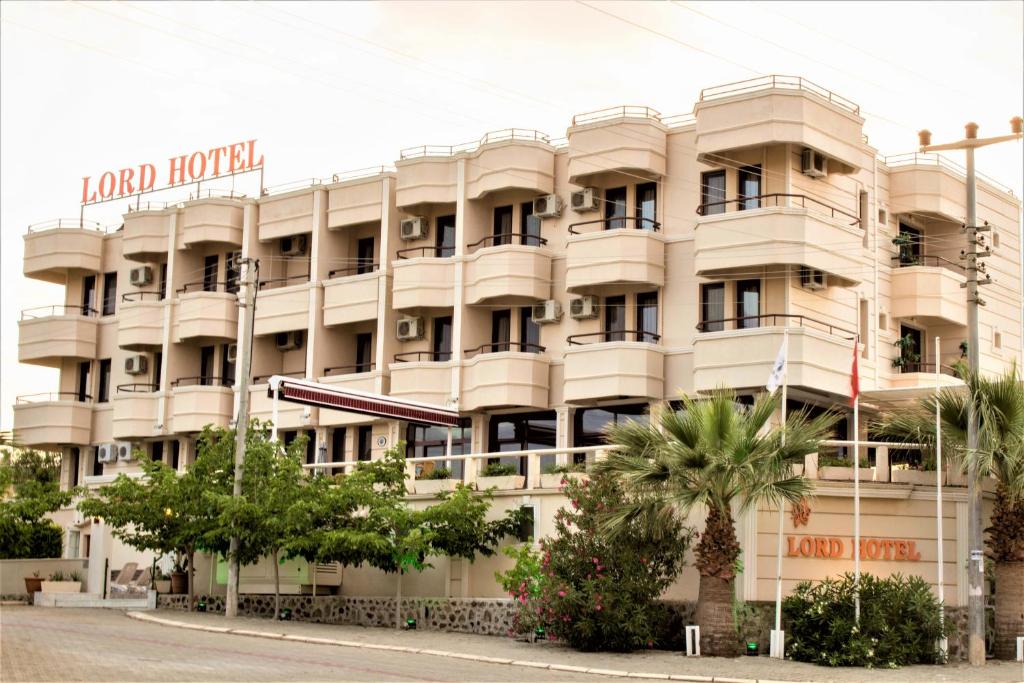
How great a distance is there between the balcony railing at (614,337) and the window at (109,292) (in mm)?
23931

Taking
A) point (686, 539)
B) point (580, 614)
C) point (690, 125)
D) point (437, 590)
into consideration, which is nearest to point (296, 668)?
point (580, 614)

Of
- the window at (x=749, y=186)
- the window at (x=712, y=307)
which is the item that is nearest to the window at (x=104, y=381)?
the window at (x=712, y=307)

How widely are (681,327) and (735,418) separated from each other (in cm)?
1519

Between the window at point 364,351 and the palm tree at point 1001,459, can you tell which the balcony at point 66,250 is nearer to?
the window at point 364,351

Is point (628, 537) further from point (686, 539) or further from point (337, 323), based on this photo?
point (337, 323)

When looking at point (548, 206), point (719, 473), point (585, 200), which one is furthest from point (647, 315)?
point (719, 473)

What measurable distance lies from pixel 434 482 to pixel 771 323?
1148cm

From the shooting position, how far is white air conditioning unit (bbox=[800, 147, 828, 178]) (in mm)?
40750

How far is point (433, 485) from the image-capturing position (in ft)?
116

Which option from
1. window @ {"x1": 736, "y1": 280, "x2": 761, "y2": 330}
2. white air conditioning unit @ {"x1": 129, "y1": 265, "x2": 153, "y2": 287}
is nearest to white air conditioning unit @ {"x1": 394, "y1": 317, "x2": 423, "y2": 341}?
window @ {"x1": 736, "y1": 280, "x2": 761, "y2": 330}

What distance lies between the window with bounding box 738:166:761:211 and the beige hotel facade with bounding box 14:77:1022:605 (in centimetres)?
7

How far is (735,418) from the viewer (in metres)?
27.4

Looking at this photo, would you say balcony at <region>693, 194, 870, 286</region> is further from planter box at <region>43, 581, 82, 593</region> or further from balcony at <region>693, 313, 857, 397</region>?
planter box at <region>43, 581, 82, 593</region>

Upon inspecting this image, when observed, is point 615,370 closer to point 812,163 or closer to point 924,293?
point 812,163
